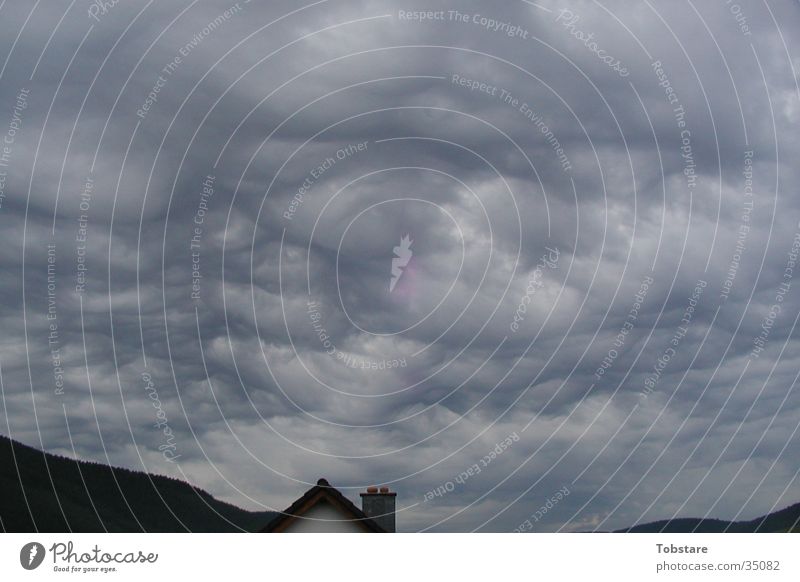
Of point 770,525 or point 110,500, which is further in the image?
point 110,500

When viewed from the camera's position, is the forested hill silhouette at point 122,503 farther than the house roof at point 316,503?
No

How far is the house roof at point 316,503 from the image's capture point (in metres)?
33.5

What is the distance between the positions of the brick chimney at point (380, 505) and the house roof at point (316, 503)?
0.71 feet

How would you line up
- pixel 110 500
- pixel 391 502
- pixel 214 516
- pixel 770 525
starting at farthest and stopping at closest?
pixel 110 500
pixel 391 502
pixel 214 516
pixel 770 525
